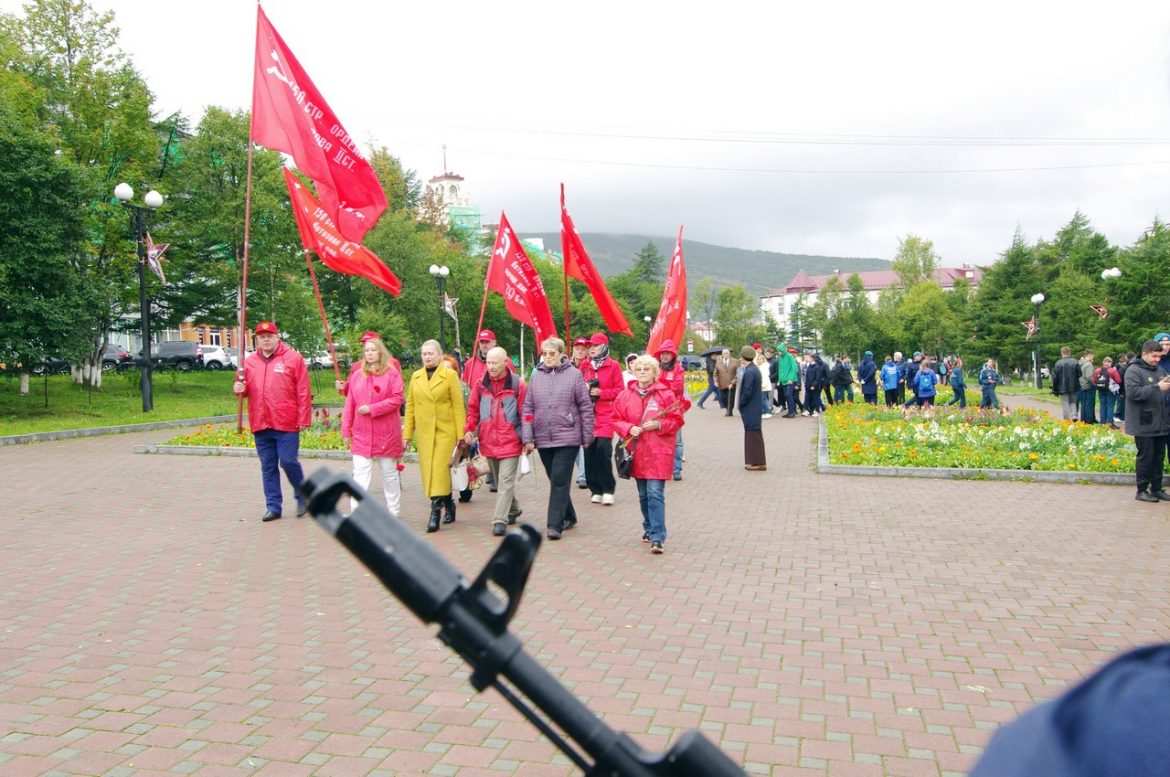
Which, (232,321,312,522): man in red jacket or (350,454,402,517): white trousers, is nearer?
(350,454,402,517): white trousers

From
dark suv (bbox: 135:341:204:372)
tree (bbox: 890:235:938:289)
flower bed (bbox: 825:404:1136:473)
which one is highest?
tree (bbox: 890:235:938:289)

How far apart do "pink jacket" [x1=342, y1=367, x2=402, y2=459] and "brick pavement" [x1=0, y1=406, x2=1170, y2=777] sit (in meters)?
1.05

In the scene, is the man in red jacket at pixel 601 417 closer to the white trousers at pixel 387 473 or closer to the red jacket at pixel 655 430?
the red jacket at pixel 655 430

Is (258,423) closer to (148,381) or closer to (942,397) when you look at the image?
(148,381)

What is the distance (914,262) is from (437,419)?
347 ft

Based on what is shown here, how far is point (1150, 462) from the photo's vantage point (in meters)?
10.5

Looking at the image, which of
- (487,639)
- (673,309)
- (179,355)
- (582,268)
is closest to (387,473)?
(582,268)

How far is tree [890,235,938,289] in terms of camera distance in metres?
105

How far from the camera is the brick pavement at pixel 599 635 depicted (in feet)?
13.6

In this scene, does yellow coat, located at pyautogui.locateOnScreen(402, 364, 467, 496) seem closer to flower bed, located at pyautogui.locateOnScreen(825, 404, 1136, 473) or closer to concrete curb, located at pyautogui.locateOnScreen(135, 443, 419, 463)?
concrete curb, located at pyautogui.locateOnScreen(135, 443, 419, 463)

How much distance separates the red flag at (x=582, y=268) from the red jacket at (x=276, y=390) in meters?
4.75

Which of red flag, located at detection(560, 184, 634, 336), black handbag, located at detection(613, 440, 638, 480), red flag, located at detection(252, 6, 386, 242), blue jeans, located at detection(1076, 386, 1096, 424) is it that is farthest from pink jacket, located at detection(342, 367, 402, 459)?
blue jeans, located at detection(1076, 386, 1096, 424)

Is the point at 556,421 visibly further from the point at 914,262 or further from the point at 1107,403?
the point at 914,262

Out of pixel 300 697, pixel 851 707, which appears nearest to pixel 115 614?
pixel 300 697
